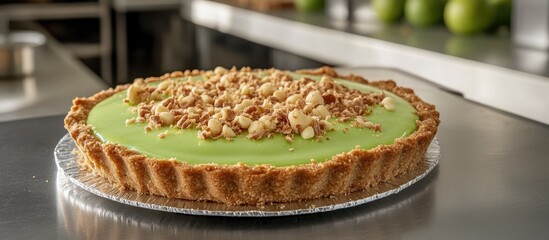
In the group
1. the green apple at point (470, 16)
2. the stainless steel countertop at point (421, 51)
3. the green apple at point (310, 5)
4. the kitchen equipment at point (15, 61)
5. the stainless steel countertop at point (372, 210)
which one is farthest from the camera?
the green apple at point (310, 5)

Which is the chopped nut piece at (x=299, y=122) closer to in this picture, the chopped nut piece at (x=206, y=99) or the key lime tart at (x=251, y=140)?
the key lime tart at (x=251, y=140)

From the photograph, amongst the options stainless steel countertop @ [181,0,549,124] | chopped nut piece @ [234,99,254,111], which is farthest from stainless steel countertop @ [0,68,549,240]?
stainless steel countertop @ [181,0,549,124]

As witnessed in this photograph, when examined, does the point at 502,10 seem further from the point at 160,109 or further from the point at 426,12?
the point at 160,109

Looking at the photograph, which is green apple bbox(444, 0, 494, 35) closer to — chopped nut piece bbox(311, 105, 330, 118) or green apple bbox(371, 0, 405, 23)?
green apple bbox(371, 0, 405, 23)

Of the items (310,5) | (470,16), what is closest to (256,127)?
(470,16)

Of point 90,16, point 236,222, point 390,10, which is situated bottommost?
point 90,16

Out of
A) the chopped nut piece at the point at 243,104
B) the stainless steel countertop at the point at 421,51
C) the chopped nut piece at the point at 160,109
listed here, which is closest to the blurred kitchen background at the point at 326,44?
the stainless steel countertop at the point at 421,51
